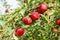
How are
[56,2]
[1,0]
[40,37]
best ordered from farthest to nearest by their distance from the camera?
[1,0] → [40,37] → [56,2]

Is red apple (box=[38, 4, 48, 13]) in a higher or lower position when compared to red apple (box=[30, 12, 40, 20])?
higher

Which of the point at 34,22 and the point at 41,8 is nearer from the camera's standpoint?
the point at 41,8

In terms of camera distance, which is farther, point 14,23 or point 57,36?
point 57,36

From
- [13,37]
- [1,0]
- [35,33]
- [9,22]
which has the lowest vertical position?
[1,0]

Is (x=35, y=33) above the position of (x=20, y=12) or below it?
below

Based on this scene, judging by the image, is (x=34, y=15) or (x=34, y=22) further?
(x=34, y=22)

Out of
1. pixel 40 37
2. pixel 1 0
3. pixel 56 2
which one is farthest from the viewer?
pixel 1 0

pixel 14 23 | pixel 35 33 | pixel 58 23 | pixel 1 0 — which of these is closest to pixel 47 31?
pixel 35 33

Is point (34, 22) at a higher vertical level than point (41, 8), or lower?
lower

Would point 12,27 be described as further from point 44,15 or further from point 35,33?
point 35,33

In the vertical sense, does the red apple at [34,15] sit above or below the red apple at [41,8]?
below

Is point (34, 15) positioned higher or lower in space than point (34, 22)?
higher
